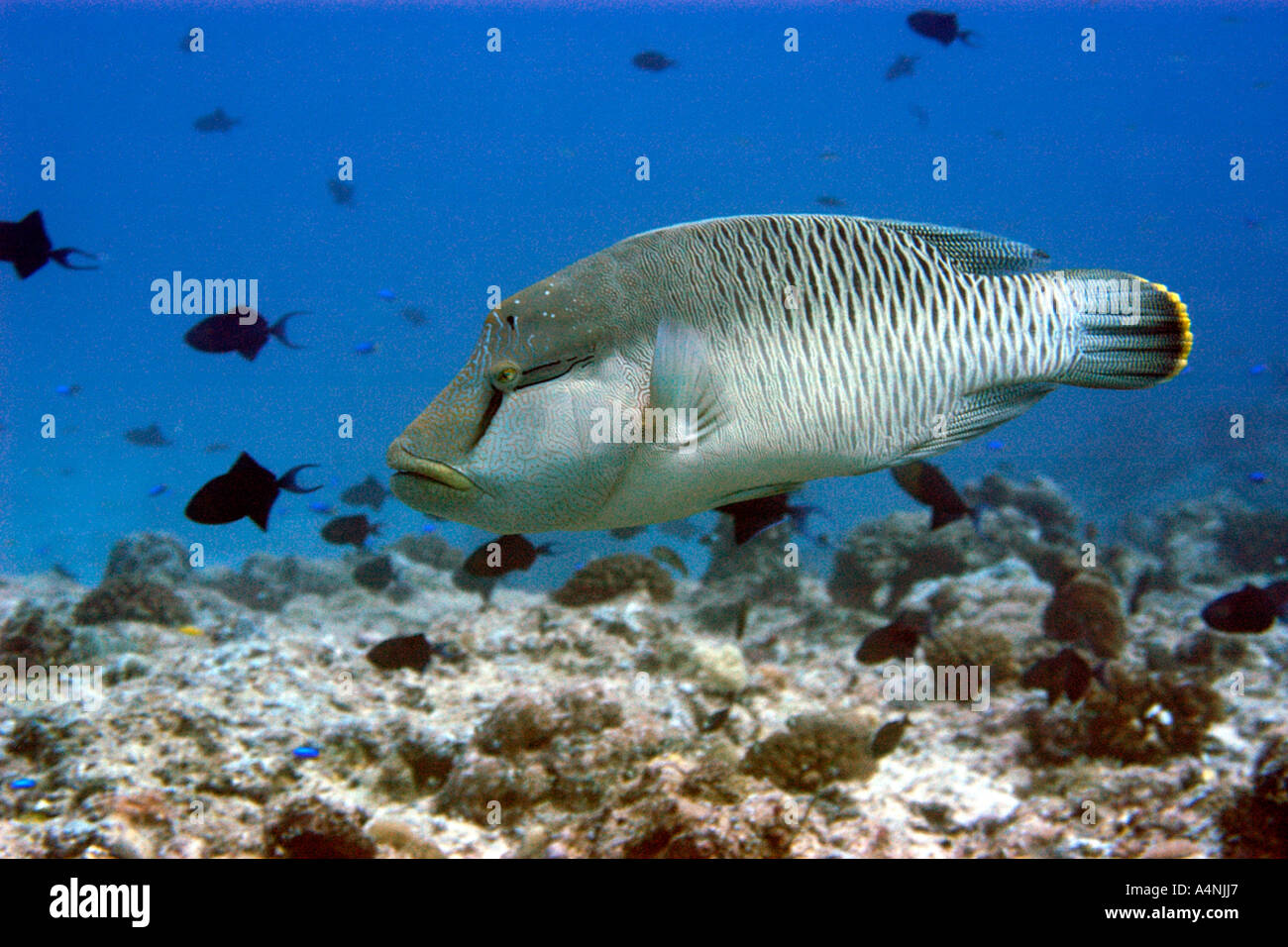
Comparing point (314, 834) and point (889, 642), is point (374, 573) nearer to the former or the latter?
point (314, 834)

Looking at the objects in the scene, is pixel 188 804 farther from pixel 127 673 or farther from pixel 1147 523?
pixel 1147 523

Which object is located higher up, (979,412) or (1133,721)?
(979,412)

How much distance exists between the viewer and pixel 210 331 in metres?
5.77

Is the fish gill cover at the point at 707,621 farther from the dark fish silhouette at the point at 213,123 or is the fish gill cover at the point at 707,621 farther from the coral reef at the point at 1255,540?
the dark fish silhouette at the point at 213,123

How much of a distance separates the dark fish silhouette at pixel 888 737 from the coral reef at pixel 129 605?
29.3ft

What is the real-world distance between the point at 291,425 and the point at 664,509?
90.4 m

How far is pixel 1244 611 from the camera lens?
5812 mm

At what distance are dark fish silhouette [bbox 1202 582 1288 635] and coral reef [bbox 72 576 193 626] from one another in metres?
11.7

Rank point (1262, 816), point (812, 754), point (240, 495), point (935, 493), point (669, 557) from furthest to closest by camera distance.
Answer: point (669, 557)
point (935, 493)
point (812, 754)
point (240, 495)
point (1262, 816)

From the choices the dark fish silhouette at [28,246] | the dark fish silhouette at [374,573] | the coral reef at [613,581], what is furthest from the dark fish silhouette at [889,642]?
the dark fish silhouette at [28,246]

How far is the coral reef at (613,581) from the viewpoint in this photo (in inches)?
328

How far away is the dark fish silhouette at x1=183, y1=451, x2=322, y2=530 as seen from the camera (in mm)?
4062

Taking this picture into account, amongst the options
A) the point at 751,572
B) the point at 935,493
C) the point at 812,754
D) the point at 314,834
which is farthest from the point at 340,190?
the point at 812,754

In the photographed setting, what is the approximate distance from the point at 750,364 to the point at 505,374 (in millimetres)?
603
